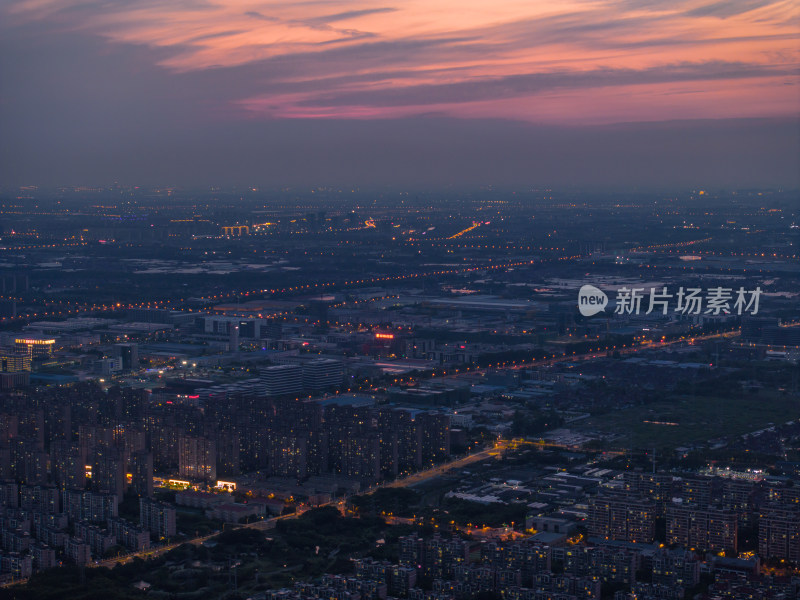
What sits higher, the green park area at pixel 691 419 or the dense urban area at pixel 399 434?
the dense urban area at pixel 399 434

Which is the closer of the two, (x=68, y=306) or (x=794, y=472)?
(x=794, y=472)

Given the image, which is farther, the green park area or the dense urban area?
the green park area

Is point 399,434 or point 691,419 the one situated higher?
point 399,434

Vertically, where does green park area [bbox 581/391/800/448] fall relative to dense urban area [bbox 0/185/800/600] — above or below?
below

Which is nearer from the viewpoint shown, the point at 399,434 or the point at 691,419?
the point at 399,434

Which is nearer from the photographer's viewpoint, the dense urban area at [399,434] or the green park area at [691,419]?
the dense urban area at [399,434]

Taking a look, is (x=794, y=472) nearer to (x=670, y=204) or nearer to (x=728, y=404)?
(x=728, y=404)

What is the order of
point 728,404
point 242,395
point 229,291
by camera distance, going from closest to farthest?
point 242,395 → point 728,404 → point 229,291

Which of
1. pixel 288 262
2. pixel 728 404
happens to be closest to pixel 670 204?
pixel 288 262
